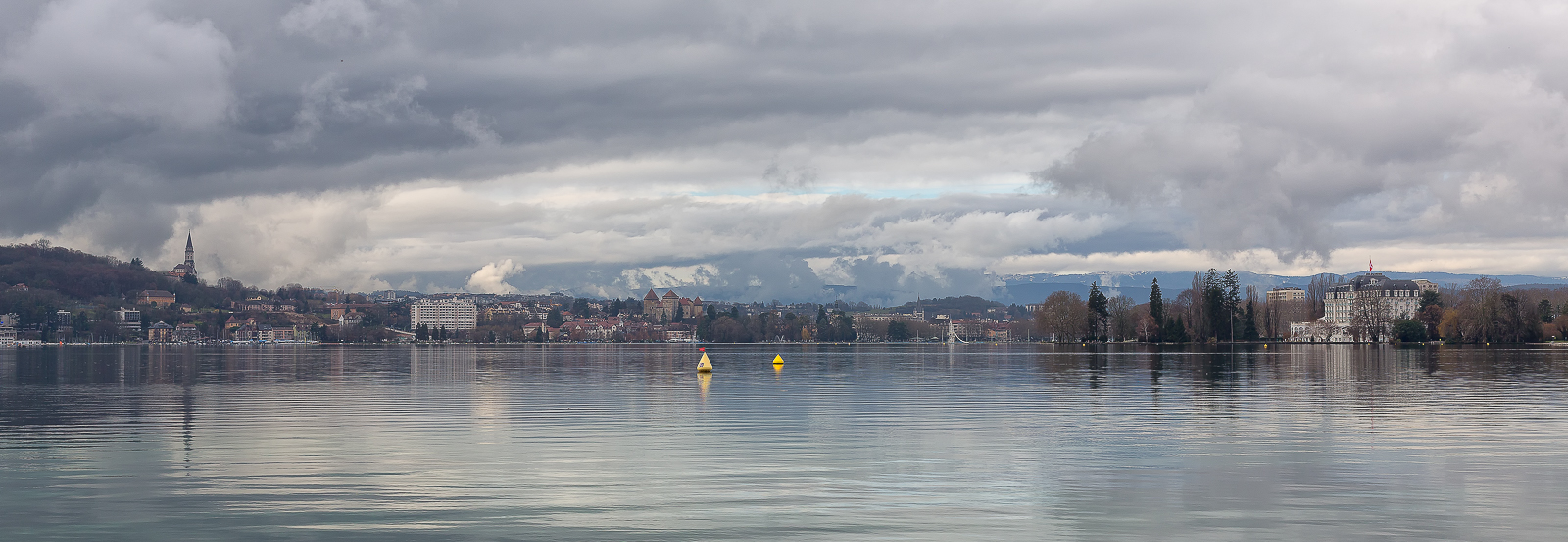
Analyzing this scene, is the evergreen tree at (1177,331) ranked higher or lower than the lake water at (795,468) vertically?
lower

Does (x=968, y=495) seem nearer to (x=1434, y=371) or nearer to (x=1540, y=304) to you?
(x=1434, y=371)

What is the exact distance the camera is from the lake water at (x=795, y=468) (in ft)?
55.9

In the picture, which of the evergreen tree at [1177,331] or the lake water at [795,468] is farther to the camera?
the evergreen tree at [1177,331]

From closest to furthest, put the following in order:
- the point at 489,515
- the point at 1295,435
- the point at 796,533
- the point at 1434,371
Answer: the point at 796,533 → the point at 489,515 → the point at 1295,435 → the point at 1434,371

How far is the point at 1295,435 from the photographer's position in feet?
99.6

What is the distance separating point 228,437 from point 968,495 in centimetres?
2118

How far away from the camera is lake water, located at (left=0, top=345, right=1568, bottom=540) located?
55.9ft

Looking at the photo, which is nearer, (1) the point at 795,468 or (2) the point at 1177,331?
(1) the point at 795,468

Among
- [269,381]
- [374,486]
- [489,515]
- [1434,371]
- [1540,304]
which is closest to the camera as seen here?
[489,515]

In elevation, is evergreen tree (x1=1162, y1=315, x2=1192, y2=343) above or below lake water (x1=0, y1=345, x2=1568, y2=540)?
below

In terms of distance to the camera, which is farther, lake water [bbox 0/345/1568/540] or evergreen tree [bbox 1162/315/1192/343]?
evergreen tree [bbox 1162/315/1192/343]

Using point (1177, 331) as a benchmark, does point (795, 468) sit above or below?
above

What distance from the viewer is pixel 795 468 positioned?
23.8 meters

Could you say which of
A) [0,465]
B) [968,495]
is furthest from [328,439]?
[968,495]
